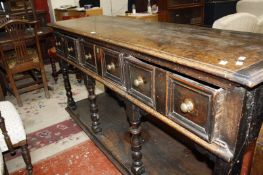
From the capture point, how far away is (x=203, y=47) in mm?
1061

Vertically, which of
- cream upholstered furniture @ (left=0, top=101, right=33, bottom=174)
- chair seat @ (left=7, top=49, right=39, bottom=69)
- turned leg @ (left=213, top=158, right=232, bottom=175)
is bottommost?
cream upholstered furniture @ (left=0, top=101, right=33, bottom=174)

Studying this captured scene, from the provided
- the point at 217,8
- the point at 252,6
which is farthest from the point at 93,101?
the point at 217,8

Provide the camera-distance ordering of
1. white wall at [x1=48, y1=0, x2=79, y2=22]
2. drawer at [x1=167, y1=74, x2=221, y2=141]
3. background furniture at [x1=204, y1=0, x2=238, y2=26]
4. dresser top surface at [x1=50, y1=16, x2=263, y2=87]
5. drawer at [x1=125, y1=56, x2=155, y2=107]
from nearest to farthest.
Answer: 1. dresser top surface at [x1=50, y1=16, x2=263, y2=87]
2. drawer at [x1=167, y1=74, x2=221, y2=141]
3. drawer at [x1=125, y1=56, x2=155, y2=107]
4. white wall at [x1=48, y1=0, x2=79, y2=22]
5. background furniture at [x1=204, y1=0, x2=238, y2=26]

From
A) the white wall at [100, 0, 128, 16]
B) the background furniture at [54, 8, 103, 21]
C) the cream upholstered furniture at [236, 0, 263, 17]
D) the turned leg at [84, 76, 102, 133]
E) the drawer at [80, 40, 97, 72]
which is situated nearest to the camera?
the drawer at [80, 40, 97, 72]

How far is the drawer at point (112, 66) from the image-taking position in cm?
138

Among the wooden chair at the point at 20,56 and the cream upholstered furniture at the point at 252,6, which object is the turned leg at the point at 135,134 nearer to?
the wooden chair at the point at 20,56

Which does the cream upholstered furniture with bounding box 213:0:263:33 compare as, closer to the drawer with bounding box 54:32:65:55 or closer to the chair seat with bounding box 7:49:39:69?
the drawer with bounding box 54:32:65:55

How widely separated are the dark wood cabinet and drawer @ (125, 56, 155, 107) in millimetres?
3626

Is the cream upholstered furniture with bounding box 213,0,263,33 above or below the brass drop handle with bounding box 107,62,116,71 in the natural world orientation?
above

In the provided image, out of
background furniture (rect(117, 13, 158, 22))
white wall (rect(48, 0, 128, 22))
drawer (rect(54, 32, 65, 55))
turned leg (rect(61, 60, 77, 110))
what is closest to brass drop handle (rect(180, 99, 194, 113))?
drawer (rect(54, 32, 65, 55))

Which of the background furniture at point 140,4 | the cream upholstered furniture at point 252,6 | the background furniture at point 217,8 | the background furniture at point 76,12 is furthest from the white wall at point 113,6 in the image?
the cream upholstered furniture at point 252,6

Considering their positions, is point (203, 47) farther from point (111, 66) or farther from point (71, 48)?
point (71, 48)

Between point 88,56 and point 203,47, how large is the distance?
0.95 metres

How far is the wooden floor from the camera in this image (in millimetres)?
1695
